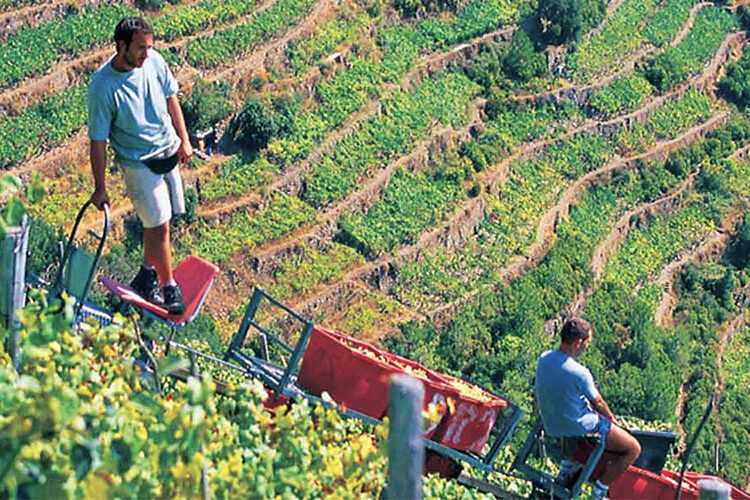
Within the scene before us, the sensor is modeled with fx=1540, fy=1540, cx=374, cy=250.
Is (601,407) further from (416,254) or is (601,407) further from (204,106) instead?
(416,254)

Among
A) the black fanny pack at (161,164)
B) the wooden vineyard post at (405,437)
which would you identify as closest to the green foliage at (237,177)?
the black fanny pack at (161,164)

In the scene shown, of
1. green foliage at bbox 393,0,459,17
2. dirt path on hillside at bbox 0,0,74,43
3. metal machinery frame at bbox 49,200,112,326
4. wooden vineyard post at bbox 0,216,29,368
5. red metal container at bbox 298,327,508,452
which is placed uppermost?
wooden vineyard post at bbox 0,216,29,368

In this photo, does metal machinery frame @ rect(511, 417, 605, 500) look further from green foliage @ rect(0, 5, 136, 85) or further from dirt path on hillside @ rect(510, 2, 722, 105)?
dirt path on hillside @ rect(510, 2, 722, 105)

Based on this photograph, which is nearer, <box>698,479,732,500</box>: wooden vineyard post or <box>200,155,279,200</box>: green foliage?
<box>698,479,732,500</box>: wooden vineyard post

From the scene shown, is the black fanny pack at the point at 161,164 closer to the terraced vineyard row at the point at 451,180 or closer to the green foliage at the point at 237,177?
the terraced vineyard row at the point at 451,180

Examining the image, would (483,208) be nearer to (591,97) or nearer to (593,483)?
(591,97)

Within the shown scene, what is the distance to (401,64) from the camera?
35969mm

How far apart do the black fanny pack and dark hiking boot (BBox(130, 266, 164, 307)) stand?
755 mm

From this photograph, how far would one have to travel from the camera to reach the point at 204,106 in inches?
1158

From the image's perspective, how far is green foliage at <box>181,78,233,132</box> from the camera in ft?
96.3

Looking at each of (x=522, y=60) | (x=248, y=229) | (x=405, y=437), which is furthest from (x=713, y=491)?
(x=522, y=60)

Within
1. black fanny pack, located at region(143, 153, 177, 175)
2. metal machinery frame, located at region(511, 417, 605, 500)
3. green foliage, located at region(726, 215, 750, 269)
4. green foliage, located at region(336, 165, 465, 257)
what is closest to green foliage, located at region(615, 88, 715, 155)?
green foliage, located at region(726, 215, 750, 269)

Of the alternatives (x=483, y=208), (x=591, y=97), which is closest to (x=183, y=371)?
(x=483, y=208)

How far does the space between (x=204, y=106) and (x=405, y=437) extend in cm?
2413
